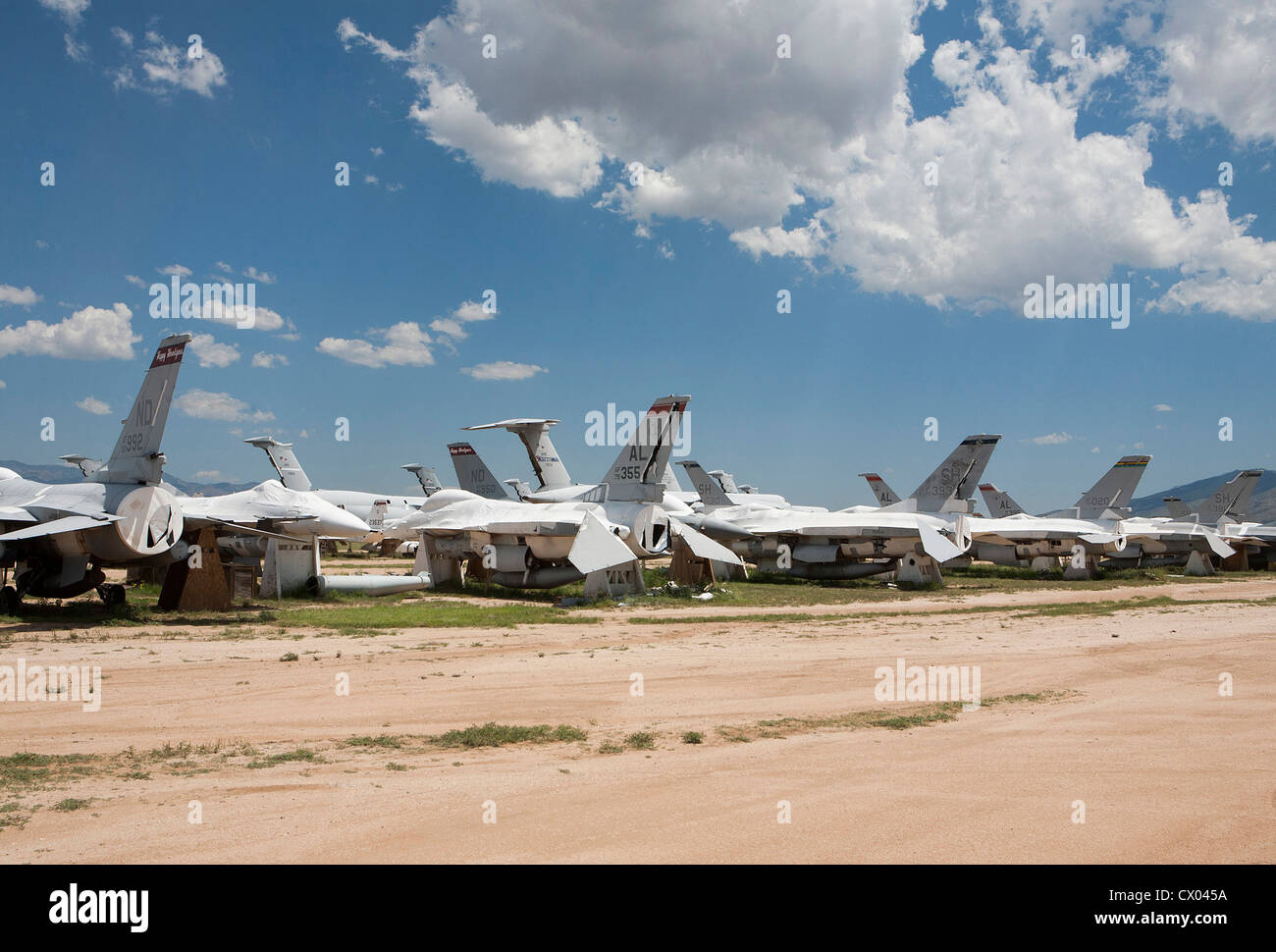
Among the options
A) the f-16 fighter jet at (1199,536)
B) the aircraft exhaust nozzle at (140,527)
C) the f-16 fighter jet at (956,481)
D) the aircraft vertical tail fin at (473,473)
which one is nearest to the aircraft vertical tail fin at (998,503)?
the f-16 fighter jet at (1199,536)

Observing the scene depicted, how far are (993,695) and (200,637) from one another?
43.9 ft

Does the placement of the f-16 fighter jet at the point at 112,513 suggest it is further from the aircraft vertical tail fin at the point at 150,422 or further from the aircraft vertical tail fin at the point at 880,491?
the aircraft vertical tail fin at the point at 880,491

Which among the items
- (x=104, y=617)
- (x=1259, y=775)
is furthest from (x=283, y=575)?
(x=1259, y=775)

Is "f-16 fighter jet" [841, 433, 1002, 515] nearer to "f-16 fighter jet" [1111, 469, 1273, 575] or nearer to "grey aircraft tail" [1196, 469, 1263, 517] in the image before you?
"f-16 fighter jet" [1111, 469, 1273, 575]

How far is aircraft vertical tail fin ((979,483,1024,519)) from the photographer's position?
5447cm

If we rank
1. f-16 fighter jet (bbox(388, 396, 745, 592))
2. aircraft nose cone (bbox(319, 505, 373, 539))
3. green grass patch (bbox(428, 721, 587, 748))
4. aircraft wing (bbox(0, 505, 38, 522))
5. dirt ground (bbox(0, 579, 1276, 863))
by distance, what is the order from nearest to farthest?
dirt ground (bbox(0, 579, 1276, 863))
green grass patch (bbox(428, 721, 587, 748))
aircraft wing (bbox(0, 505, 38, 522))
aircraft nose cone (bbox(319, 505, 373, 539))
f-16 fighter jet (bbox(388, 396, 745, 592))

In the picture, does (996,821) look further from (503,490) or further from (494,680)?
(503,490)

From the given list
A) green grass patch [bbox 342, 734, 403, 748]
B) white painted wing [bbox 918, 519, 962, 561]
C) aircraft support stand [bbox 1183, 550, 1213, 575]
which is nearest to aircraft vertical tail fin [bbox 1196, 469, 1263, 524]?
aircraft support stand [bbox 1183, 550, 1213, 575]

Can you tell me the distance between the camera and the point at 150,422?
1703cm

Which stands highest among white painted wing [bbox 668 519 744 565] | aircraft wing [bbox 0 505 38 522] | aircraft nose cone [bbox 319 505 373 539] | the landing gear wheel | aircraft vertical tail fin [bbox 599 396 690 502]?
aircraft vertical tail fin [bbox 599 396 690 502]

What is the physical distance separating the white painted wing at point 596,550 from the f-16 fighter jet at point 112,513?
Answer: 9.29m

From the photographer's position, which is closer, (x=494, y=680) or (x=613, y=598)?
(x=494, y=680)

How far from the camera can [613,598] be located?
23.3 m

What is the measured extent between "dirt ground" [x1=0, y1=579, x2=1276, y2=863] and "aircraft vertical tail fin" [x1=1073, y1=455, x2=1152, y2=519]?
29515mm
